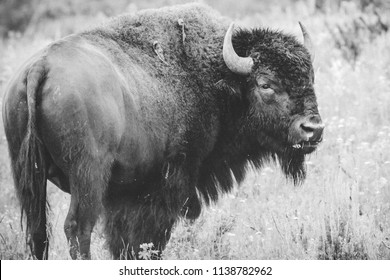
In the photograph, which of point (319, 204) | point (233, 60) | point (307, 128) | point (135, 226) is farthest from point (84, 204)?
point (319, 204)

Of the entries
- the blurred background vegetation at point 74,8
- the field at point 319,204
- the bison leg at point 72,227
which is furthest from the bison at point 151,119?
the blurred background vegetation at point 74,8

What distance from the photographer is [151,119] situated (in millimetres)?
5309

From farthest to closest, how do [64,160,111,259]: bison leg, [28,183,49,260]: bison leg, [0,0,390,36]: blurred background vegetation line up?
[0,0,390,36]: blurred background vegetation, [28,183,49,260]: bison leg, [64,160,111,259]: bison leg

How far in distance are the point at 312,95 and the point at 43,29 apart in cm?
1341

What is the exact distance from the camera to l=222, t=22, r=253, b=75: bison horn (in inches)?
231

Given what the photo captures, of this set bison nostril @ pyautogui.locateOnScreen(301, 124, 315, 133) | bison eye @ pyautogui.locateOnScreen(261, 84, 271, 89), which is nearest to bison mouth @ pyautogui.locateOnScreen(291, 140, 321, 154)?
bison nostril @ pyautogui.locateOnScreen(301, 124, 315, 133)

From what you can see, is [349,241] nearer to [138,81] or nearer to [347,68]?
[138,81]

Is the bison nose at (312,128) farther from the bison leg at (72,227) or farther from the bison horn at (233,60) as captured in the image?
the bison leg at (72,227)

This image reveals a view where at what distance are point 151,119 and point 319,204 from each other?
2.13 meters

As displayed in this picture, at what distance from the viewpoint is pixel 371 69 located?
10.5 metres

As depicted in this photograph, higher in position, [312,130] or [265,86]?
[265,86]

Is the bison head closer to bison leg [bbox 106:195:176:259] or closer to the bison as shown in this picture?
the bison

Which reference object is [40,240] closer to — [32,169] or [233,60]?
[32,169]
